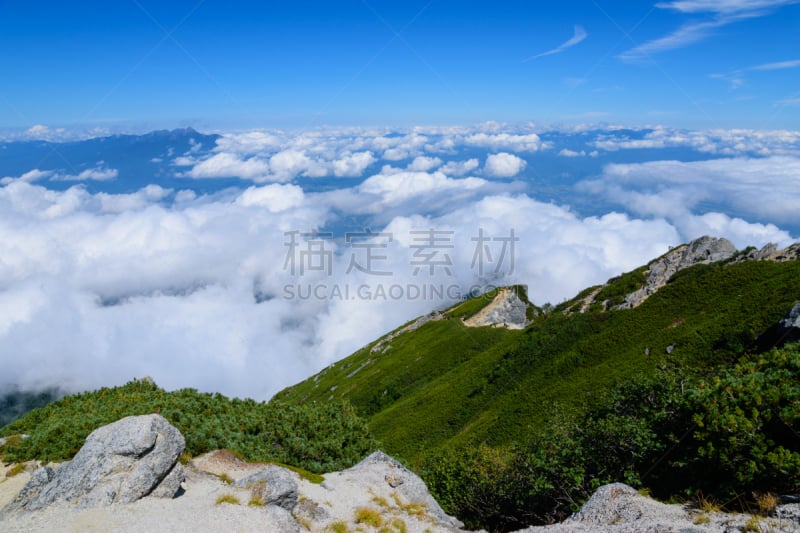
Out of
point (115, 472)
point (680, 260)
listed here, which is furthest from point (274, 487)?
point (680, 260)

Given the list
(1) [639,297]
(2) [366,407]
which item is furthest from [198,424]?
(2) [366,407]

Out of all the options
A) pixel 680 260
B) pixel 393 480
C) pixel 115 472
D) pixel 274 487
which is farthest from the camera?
pixel 680 260

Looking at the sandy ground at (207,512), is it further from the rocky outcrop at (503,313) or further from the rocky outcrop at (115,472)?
the rocky outcrop at (503,313)

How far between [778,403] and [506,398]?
131 ft

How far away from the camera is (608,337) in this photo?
52.8 metres

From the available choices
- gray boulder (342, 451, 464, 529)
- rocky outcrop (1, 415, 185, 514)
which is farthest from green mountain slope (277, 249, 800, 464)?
rocky outcrop (1, 415, 185, 514)

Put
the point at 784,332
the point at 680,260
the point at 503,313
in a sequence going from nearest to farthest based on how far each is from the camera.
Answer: the point at 784,332 → the point at 680,260 → the point at 503,313

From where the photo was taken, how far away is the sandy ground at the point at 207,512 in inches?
568

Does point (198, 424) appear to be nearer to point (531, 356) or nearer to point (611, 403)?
point (611, 403)

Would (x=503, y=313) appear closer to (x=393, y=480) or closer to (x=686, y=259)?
(x=686, y=259)

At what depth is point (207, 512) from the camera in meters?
16.2

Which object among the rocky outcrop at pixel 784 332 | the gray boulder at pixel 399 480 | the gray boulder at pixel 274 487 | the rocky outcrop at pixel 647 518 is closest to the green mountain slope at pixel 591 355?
the rocky outcrop at pixel 784 332

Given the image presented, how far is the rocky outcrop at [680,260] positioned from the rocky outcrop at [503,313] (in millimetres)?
38111

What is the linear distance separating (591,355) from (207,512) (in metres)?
47.8
